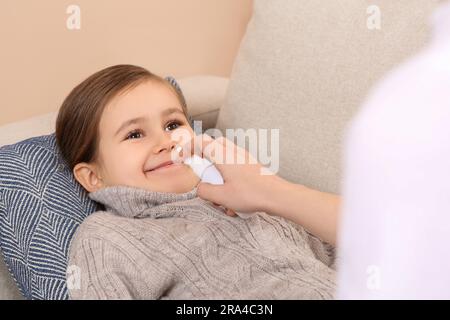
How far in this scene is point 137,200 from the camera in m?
1.23

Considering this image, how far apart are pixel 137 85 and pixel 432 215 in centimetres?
99

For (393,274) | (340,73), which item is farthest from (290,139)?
(393,274)

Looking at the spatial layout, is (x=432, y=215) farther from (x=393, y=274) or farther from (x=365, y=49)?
(x=365, y=49)

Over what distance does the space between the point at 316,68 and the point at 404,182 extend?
1.00m

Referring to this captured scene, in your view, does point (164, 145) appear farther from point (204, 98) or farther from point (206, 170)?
point (204, 98)

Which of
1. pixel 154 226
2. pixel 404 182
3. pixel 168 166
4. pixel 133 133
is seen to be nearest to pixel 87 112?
pixel 133 133

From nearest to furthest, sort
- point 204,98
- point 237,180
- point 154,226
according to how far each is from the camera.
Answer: point 237,180, point 154,226, point 204,98

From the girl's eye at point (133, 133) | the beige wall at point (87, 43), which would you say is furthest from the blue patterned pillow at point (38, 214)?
the beige wall at point (87, 43)

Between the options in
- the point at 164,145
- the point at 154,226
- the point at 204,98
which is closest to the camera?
the point at 154,226

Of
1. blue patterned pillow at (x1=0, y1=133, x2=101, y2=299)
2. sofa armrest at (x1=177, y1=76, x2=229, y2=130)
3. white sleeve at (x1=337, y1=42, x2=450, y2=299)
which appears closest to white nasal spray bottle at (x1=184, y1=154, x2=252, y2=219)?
blue patterned pillow at (x1=0, y1=133, x2=101, y2=299)

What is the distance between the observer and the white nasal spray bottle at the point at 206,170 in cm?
115

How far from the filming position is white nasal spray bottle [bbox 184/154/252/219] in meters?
1.15

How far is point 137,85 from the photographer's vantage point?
4.40 feet
